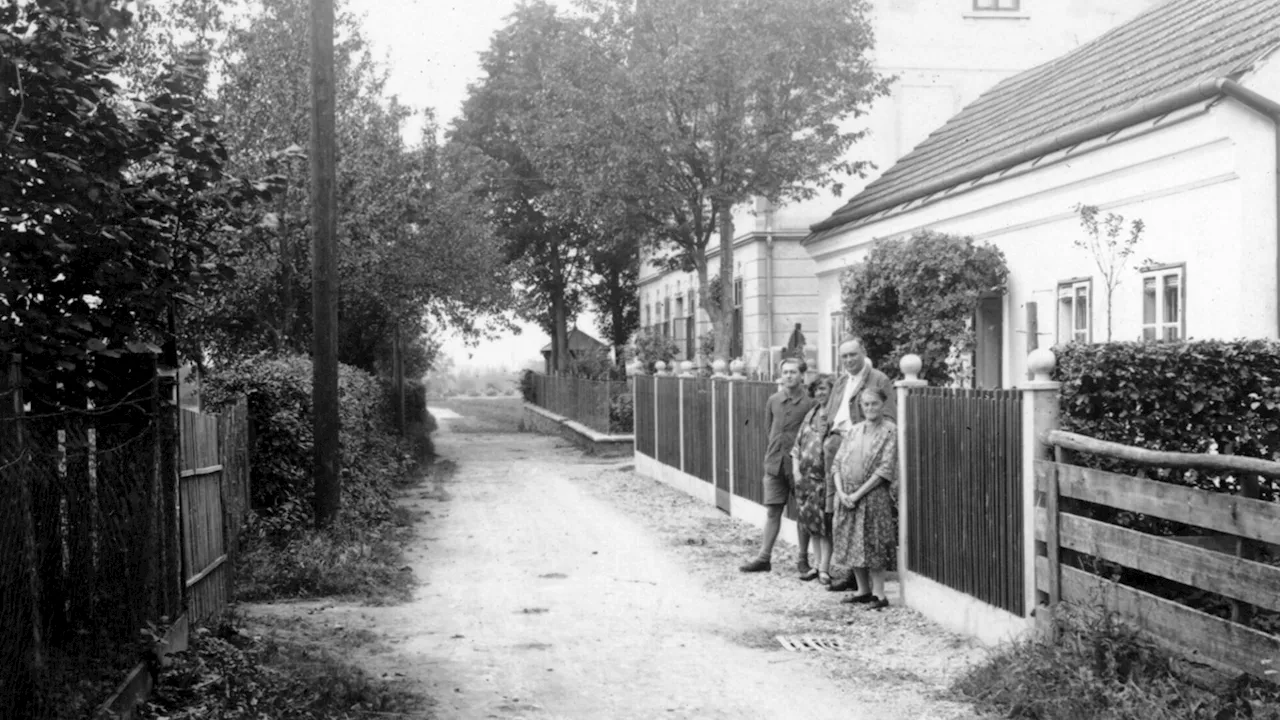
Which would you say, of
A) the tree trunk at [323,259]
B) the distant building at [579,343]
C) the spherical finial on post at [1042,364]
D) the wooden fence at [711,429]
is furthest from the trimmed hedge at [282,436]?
the distant building at [579,343]

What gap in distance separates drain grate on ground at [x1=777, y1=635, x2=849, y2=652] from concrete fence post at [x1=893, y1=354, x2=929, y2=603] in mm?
1161

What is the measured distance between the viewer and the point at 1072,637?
6852 mm

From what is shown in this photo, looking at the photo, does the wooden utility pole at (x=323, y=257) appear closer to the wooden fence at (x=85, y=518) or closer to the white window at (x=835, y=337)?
the wooden fence at (x=85, y=518)

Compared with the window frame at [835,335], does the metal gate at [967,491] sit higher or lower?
lower

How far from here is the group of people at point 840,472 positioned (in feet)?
32.6

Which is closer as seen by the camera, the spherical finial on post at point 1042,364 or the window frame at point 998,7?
the spherical finial on post at point 1042,364

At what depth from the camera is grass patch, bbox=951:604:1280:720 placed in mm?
5621

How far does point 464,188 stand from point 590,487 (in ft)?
36.1

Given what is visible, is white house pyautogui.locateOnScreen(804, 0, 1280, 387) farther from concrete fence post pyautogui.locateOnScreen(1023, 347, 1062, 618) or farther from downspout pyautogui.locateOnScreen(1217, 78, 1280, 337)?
concrete fence post pyautogui.locateOnScreen(1023, 347, 1062, 618)

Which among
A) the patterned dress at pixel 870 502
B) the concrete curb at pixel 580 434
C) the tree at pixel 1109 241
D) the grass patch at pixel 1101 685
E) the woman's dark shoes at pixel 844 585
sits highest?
the tree at pixel 1109 241

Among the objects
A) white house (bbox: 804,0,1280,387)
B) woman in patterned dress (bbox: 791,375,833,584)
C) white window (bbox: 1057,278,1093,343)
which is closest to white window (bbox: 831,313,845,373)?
white house (bbox: 804,0,1280,387)

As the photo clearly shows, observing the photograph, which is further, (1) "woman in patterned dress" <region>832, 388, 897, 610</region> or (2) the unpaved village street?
(1) "woman in patterned dress" <region>832, 388, 897, 610</region>

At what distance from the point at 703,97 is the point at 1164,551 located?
16.5 m

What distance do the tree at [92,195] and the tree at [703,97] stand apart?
14.9 meters
